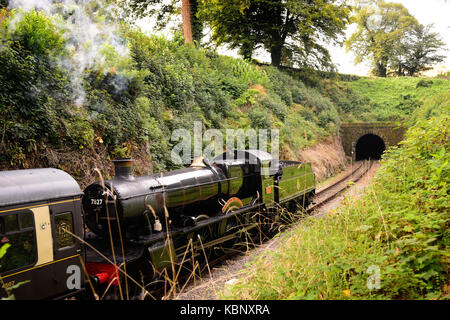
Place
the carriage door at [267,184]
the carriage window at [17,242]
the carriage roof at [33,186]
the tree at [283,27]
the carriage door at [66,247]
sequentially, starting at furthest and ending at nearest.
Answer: the tree at [283,27], the carriage door at [267,184], the carriage door at [66,247], the carriage roof at [33,186], the carriage window at [17,242]

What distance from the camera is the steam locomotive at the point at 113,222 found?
178 inches

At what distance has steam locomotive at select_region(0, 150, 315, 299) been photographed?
4523 millimetres

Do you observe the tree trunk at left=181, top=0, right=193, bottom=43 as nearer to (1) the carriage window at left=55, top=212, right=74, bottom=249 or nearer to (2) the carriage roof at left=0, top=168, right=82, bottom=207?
(2) the carriage roof at left=0, top=168, right=82, bottom=207

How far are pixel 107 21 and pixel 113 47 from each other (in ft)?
10.4

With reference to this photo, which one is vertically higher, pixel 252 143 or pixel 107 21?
pixel 107 21

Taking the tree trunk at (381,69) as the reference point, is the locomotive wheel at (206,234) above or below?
below

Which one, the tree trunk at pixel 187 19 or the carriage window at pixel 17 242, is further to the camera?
the tree trunk at pixel 187 19

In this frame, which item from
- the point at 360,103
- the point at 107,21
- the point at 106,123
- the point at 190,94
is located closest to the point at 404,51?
the point at 360,103

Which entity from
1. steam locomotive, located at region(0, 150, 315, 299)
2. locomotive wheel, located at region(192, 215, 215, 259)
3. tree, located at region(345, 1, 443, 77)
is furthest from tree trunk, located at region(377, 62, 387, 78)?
locomotive wheel, located at region(192, 215, 215, 259)

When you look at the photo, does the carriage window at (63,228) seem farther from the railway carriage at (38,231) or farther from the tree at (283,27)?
the tree at (283,27)

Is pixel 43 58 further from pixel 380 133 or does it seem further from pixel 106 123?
pixel 380 133

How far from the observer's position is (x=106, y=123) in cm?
995

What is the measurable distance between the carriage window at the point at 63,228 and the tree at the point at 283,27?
2136 cm

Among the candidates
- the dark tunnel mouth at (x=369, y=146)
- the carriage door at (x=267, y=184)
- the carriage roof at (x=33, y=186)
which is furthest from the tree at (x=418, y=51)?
the carriage roof at (x=33, y=186)
